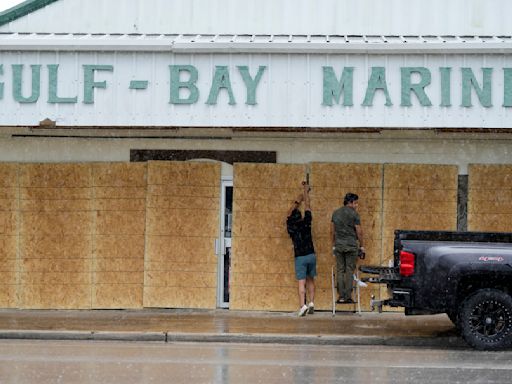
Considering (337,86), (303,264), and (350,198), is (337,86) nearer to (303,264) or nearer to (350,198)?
(350,198)

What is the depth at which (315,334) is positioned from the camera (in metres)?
14.7

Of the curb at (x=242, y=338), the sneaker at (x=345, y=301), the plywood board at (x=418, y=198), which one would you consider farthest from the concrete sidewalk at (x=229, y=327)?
the plywood board at (x=418, y=198)

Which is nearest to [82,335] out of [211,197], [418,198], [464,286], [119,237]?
[119,237]

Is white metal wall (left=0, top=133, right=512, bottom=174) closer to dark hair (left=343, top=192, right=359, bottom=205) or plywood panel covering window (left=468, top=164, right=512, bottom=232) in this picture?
plywood panel covering window (left=468, top=164, right=512, bottom=232)

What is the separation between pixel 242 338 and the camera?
14.6 metres

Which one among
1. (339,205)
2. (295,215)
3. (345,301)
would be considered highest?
(339,205)

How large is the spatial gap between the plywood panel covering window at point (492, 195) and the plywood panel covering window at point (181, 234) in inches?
173

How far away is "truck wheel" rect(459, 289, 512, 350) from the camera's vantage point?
1355cm

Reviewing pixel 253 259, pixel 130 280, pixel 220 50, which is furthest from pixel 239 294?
A: pixel 220 50

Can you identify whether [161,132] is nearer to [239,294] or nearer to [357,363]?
[239,294]

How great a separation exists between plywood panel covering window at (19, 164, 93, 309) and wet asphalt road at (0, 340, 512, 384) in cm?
323

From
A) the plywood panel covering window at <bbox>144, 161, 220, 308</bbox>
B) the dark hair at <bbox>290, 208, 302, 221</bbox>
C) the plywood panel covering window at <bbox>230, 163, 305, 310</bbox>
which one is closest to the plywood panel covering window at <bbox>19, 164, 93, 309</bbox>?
the plywood panel covering window at <bbox>144, 161, 220, 308</bbox>

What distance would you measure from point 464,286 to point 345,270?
11.3 ft

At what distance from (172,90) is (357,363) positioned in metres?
5.88
